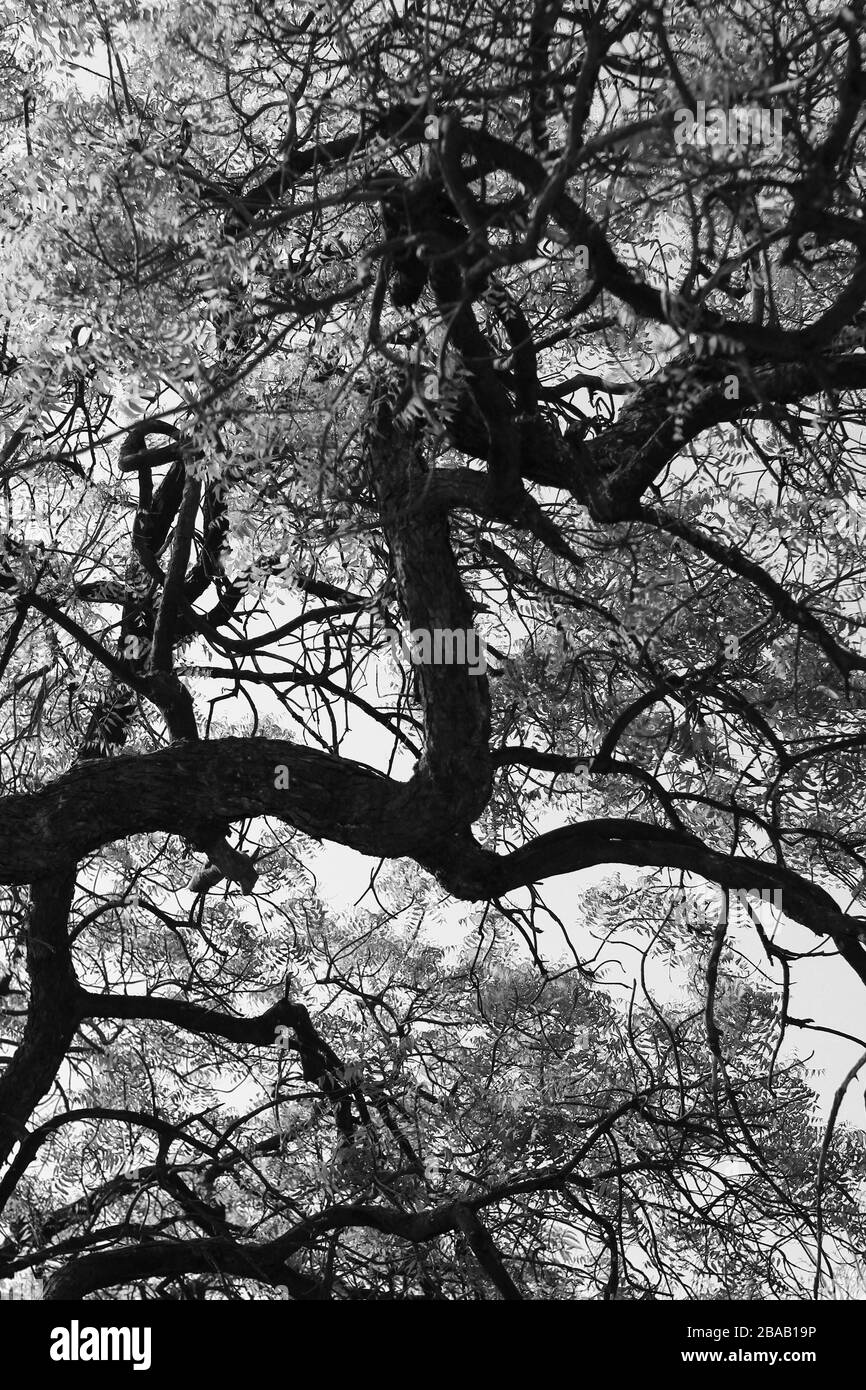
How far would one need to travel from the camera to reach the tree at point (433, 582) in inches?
133

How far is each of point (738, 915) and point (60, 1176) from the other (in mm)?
3439

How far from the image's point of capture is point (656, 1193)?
6.15 m

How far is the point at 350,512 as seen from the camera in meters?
4.62

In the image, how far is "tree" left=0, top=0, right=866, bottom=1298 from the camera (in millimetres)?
3381

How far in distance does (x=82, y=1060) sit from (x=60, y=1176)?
60 centimetres

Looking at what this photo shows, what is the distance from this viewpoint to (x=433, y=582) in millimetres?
4465

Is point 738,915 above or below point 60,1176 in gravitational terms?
above
